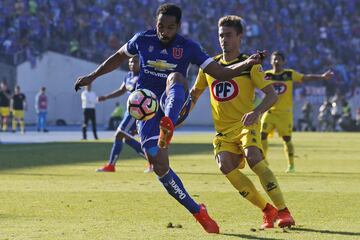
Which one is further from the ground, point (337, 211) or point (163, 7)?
point (163, 7)

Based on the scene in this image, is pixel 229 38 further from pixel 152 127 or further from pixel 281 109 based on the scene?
pixel 281 109

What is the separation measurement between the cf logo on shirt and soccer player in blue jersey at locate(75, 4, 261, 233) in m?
0.62

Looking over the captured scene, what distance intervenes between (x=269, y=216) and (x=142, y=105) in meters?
1.85

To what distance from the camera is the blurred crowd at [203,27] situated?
5053cm

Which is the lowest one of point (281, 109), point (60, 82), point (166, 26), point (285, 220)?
point (60, 82)

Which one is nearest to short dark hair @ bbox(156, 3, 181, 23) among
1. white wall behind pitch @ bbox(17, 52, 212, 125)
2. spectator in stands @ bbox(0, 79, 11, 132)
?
spectator in stands @ bbox(0, 79, 11, 132)

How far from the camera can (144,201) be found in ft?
42.4

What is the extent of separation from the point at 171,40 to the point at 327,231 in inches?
95.7

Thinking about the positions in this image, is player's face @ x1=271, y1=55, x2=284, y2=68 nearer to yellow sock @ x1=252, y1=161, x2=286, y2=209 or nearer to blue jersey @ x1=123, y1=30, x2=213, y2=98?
yellow sock @ x1=252, y1=161, x2=286, y2=209

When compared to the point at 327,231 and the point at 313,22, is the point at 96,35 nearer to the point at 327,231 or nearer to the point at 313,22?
the point at 313,22

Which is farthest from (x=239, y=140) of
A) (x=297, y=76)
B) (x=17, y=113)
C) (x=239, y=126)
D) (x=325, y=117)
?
(x=325, y=117)

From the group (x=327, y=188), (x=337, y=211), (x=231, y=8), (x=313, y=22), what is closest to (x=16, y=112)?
(x=231, y=8)

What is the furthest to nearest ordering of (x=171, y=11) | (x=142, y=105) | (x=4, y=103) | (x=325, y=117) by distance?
(x=325, y=117), (x=4, y=103), (x=171, y=11), (x=142, y=105)

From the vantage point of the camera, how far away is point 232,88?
416 inches
